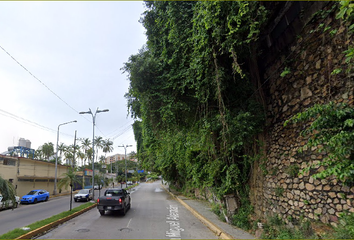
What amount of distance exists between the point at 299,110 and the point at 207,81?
326 centimetres

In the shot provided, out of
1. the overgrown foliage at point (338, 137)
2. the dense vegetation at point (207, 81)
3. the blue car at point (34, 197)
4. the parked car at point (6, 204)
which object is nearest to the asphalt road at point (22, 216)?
the parked car at point (6, 204)

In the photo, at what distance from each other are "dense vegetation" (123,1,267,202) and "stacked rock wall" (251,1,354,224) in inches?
34.8

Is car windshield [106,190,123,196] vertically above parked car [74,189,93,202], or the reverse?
car windshield [106,190,123,196]

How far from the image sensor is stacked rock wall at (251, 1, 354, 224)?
5344 millimetres

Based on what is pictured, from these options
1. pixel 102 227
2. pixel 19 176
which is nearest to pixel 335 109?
pixel 102 227

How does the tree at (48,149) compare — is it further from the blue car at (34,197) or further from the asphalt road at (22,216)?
the asphalt road at (22,216)

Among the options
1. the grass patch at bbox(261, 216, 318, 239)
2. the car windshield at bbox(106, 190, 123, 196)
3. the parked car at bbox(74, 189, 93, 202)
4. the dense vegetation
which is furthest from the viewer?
the parked car at bbox(74, 189, 93, 202)

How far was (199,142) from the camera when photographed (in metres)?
10.1

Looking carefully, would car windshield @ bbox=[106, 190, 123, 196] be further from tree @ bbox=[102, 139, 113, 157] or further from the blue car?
tree @ bbox=[102, 139, 113, 157]

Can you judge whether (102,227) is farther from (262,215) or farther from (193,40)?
(193,40)

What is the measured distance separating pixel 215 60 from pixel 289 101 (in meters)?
2.88

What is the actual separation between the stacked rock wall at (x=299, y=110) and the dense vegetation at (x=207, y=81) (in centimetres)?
88

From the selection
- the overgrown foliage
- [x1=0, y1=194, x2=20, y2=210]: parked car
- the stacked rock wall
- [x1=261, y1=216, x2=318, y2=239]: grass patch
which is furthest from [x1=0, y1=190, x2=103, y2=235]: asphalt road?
the overgrown foliage

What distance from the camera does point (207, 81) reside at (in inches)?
323
